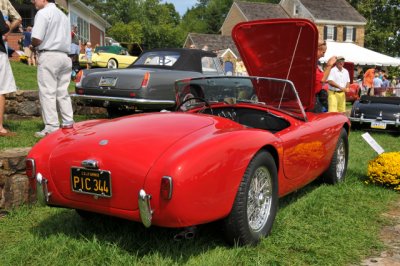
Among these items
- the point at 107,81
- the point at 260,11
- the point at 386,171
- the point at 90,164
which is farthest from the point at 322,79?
the point at 260,11

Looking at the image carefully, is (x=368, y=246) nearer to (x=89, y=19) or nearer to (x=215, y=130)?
(x=215, y=130)

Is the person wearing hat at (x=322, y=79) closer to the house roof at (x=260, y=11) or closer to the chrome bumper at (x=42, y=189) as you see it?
the chrome bumper at (x=42, y=189)

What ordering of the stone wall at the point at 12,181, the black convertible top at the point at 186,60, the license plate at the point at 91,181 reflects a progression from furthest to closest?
the black convertible top at the point at 186,60, the stone wall at the point at 12,181, the license plate at the point at 91,181

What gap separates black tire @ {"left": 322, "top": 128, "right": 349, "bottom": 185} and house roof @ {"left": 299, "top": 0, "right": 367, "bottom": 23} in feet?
138

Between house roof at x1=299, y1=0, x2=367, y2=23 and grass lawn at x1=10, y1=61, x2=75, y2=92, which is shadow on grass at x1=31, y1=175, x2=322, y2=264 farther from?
house roof at x1=299, y1=0, x2=367, y2=23

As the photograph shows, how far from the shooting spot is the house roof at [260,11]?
4766 centimetres

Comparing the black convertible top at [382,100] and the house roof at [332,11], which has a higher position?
the house roof at [332,11]

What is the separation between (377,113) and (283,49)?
5.43 m

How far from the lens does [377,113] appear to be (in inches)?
382

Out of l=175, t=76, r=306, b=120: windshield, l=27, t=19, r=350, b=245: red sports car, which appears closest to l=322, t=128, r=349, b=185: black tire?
l=27, t=19, r=350, b=245: red sports car

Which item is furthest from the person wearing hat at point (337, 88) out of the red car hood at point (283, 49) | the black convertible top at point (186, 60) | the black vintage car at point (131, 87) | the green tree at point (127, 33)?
the green tree at point (127, 33)

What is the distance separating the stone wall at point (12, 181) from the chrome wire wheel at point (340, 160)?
124 inches

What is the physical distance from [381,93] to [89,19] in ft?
85.1

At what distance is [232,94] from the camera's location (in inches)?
162
